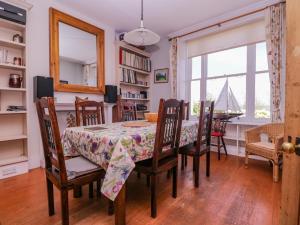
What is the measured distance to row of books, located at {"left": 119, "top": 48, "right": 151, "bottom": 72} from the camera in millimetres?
3896

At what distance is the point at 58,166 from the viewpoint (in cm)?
124

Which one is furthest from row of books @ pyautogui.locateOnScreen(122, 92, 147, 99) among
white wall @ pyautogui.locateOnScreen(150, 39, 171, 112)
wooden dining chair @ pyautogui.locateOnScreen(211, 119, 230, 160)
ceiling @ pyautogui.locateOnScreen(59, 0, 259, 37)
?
wooden dining chair @ pyautogui.locateOnScreen(211, 119, 230, 160)

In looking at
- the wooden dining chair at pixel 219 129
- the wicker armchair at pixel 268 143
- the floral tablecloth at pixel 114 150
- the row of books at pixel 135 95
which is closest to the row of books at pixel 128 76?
the row of books at pixel 135 95

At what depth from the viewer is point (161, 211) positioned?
1.59 metres

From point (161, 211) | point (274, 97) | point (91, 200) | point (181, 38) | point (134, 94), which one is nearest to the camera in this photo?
point (161, 211)

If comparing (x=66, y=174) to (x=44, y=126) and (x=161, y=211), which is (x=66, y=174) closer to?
(x=44, y=126)

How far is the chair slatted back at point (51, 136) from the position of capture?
1176mm

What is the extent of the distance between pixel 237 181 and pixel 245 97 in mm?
1746

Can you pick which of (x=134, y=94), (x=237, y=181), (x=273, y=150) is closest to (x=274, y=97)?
(x=273, y=150)

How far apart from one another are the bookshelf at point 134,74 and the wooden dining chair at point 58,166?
8.42ft

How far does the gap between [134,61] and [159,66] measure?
0.69m

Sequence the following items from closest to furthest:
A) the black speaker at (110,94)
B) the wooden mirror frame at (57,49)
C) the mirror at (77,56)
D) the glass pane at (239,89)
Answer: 1. the wooden mirror frame at (57,49)
2. the mirror at (77,56)
3. the glass pane at (239,89)
4. the black speaker at (110,94)

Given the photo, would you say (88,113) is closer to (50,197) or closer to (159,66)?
(50,197)

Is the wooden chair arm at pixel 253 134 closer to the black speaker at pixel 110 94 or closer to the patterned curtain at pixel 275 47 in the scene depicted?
the patterned curtain at pixel 275 47
